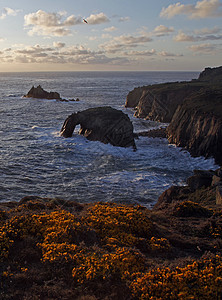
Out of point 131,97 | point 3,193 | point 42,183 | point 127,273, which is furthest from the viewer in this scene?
point 131,97

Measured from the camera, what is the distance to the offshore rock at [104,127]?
4856 cm

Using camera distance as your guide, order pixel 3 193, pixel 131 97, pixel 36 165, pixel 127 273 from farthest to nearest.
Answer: pixel 131 97, pixel 36 165, pixel 3 193, pixel 127 273

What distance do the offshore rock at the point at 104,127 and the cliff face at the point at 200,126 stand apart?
406 inches

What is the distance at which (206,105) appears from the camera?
51594 millimetres

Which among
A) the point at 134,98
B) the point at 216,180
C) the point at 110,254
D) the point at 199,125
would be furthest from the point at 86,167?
the point at 134,98

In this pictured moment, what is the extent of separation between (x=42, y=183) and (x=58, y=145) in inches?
668

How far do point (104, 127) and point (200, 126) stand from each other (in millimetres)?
18122

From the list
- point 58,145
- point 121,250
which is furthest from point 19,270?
point 58,145

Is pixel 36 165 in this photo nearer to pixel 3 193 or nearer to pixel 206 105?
pixel 3 193

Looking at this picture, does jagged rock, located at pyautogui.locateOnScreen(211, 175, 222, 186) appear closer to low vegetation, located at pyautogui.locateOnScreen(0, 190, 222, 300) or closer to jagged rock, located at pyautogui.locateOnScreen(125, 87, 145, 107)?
low vegetation, located at pyautogui.locateOnScreen(0, 190, 222, 300)

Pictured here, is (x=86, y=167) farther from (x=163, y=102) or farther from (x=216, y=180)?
(x=163, y=102)

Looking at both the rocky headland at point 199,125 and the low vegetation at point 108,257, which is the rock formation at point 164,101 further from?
the low vegetation at point 108,257

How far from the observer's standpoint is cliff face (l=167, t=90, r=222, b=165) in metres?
42.4

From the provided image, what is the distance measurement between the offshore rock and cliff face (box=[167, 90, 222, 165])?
10306 millimetres
